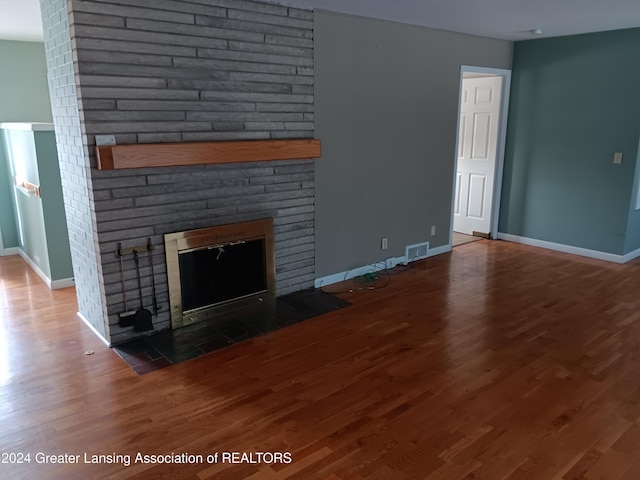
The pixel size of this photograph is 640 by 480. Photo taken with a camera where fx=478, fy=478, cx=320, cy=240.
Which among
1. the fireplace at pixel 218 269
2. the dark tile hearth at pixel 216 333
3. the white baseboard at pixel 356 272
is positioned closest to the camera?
the dark tile hearth at pixel 216 333

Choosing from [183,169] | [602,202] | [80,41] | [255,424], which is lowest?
[255,424]

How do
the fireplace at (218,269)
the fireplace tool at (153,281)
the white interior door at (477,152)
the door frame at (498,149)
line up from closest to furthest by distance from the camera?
1. the fireplace tool at (153,281)
2. the fireplace at (218,269)
3. the door frame at (498,149)
4. the white interior door at (477,152)

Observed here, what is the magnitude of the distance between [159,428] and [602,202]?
4878 millimetres

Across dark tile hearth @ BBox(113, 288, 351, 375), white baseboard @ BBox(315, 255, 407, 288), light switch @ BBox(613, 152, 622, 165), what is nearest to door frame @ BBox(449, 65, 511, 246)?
white baseboard @ BBox(315, 255, 407, 288)

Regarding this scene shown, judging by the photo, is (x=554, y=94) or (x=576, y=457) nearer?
(x=576, y=457)

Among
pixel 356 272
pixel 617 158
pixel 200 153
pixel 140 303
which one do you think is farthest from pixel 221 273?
pixel 617 158

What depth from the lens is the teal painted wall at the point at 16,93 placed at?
5219 millimetres

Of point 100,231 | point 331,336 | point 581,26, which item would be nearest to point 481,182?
point 581,26

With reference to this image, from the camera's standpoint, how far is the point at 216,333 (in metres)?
3.39

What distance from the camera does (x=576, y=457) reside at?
2.16m

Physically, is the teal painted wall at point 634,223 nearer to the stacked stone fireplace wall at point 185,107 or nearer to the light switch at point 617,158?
the light switch at point 617,158

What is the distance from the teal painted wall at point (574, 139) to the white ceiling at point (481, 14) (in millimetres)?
336

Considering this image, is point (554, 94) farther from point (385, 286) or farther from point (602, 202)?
point (385, 286)

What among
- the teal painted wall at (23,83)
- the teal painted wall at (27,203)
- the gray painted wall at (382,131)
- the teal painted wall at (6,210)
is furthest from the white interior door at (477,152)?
the teal painted wall at (6,210)
